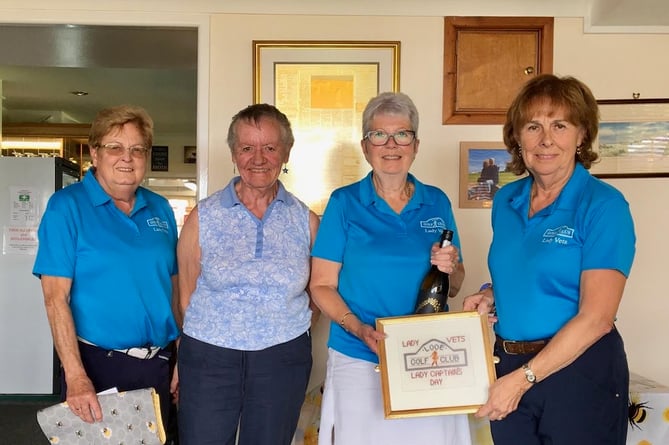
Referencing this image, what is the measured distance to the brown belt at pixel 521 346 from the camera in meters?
1.25

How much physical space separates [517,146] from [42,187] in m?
3.42

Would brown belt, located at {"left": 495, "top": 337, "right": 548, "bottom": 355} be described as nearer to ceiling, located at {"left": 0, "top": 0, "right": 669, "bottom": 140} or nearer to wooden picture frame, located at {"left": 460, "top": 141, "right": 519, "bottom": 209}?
wooden picture frame, located at {"left": 460, "top": 141, "right": 519, "bottom": 209}

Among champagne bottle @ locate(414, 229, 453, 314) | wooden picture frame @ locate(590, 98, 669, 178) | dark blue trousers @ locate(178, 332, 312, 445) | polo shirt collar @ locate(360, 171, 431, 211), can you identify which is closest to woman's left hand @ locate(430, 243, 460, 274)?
champagne bottle @ locate(414, 229, 453, 314)

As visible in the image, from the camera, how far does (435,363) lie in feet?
4.29

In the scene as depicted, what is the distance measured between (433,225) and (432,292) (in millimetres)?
179

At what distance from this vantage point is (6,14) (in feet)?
7.96

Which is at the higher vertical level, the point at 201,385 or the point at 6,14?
the point at 6,14

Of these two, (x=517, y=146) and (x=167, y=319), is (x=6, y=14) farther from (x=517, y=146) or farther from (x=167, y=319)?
(x=517, y=146)

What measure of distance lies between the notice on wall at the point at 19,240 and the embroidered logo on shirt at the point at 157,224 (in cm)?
266

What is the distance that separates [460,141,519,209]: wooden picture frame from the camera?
96.3 inches

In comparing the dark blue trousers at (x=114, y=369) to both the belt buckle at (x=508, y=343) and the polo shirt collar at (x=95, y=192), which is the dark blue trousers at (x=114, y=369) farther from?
the belt buckle at (x=508, y=343)

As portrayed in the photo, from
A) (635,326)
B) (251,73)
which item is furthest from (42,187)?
(635,326)

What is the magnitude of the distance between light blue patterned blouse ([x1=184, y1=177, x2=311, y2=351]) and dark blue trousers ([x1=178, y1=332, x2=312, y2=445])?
0.11ft

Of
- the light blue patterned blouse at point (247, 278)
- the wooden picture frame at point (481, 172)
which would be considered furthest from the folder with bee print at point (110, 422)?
the wooden picture frame at point (481, 172)
